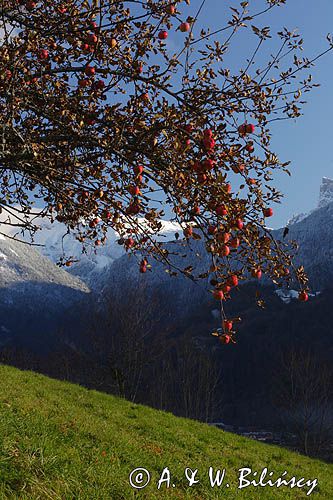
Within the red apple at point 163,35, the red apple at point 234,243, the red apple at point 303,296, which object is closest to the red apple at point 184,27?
the red apple at point 163,35

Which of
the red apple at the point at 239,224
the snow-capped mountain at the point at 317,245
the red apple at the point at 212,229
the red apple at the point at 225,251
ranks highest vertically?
the snow-capped mountain at the point at 317,245

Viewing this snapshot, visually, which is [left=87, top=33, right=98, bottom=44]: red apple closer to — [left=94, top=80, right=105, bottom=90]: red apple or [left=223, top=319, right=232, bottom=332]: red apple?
[left=94, top=80, right=105, bottom=90]: red apple

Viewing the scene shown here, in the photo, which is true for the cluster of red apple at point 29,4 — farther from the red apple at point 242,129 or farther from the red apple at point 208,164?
the red apple at point 208,164

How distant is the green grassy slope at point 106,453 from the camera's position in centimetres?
509

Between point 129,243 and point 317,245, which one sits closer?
point 129,243

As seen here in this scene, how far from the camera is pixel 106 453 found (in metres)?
7.44

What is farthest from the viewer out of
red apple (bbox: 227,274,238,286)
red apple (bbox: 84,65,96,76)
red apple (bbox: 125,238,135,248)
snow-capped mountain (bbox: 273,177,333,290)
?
snow-capped mountain (bbox: 273,177,333,290)

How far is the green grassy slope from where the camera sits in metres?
5.09

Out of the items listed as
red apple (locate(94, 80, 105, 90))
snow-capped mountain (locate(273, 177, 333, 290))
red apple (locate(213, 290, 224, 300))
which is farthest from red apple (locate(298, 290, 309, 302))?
snow-capped mountain (locate(273, 177, 333, 290))

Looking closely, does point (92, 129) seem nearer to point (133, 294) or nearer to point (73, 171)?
point (73, 171)

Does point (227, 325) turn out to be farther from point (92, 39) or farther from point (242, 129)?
point (92, 39)

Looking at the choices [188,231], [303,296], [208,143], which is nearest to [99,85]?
[208,143]

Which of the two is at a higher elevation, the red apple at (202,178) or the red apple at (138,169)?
the red apple at (138,169)

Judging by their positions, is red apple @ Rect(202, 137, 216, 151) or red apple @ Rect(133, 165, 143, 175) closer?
red apple @ Rect(202, 137, 216, 151)
